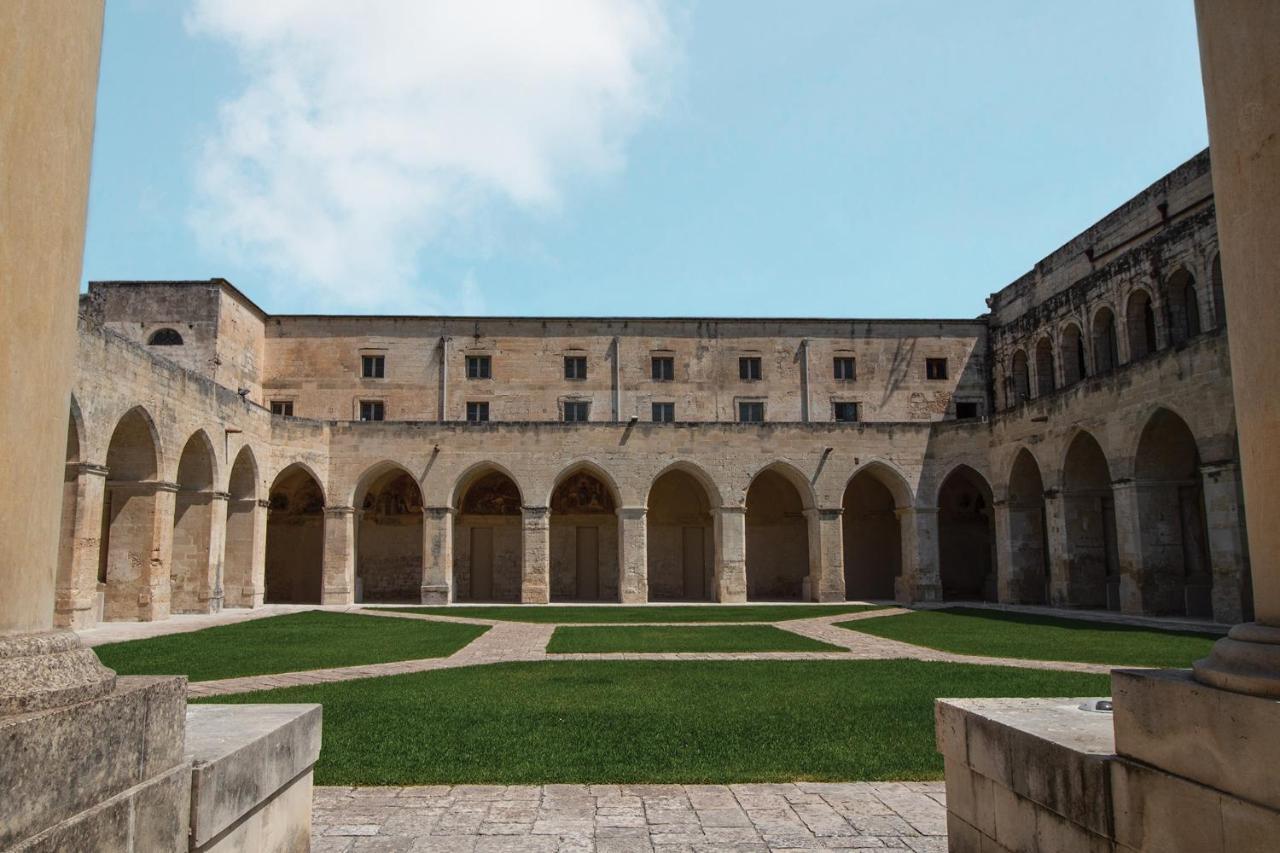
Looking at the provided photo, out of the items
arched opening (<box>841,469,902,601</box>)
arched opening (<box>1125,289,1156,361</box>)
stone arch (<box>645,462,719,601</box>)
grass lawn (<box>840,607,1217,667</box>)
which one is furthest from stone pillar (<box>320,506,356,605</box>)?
arched opening (<box>1125,289,1156,361</box>)

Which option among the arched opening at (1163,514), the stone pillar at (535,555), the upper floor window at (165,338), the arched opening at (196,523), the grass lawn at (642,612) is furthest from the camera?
the upper floor window at (165,338)

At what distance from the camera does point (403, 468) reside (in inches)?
1184

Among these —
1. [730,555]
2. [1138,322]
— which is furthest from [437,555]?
[1138,322]

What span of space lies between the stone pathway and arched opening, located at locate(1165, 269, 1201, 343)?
942 inches

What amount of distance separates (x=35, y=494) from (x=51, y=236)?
2.50ft

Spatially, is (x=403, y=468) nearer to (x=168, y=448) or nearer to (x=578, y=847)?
(x=168, y=448)

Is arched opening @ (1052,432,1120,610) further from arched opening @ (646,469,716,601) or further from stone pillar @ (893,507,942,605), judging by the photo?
arched opening @ (646,469,716,601)

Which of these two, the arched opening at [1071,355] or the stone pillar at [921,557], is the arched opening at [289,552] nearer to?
the stone pillar at [921,557]

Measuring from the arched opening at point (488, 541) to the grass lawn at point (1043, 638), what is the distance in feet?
48.5

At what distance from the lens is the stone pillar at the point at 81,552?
61.2 feet

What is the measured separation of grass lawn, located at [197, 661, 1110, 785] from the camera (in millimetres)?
6891

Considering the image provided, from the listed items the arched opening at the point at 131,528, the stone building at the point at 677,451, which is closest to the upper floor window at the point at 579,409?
the stone building at the point at 677,451

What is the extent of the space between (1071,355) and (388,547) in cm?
2423

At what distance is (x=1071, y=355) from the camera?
1247 inches
